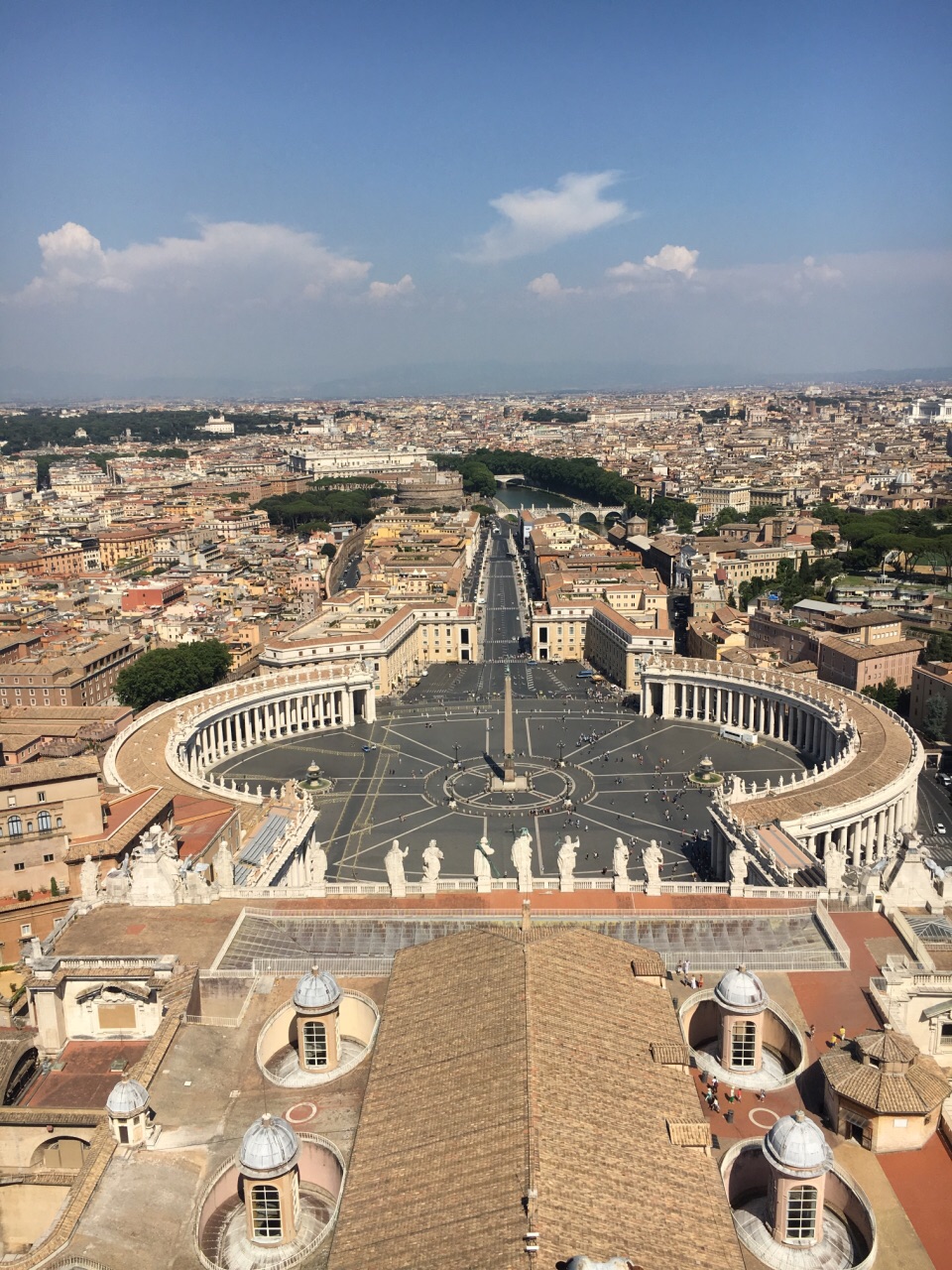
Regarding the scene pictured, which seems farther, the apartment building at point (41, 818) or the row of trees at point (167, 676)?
the row of trees at point (167, 676)

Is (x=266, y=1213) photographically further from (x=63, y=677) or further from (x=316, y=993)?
(x=63, y=677)

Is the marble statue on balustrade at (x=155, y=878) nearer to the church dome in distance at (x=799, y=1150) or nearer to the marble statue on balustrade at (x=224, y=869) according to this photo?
the marble statue on balustrade at (x=224, y=869)

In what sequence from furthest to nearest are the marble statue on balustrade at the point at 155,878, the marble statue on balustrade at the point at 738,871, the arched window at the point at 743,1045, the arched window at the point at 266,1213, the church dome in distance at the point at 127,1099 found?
the marble statue on balustrade at the point at 738,871 < the marble statue on balustrade at the point at 155,878 < the arched window at the point at 743,1045 < the church dome in distance at the point at 127,1099 < the arched window at the point at 266,1213

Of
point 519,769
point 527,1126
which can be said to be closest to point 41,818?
point 527,1126

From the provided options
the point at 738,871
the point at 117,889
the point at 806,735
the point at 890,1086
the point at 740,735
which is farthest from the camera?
the point at 740,735

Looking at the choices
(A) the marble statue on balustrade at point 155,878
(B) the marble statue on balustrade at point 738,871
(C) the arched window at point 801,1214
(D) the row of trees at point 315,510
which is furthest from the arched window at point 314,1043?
(D) the row of trees at point 315,510

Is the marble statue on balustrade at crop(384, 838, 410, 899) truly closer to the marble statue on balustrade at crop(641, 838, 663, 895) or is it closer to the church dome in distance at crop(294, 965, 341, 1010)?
the marble statue on balustrade at crop(641, 838, 663, 895)
